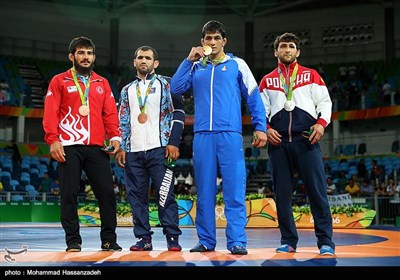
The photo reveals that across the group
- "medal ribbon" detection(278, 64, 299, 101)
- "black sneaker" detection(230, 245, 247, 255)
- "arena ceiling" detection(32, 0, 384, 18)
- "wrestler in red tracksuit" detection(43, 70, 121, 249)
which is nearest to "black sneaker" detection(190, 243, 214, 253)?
"black sneaker" detection(230, 245, 247, 255)

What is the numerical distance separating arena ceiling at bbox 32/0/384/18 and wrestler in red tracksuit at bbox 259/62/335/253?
79.2ft

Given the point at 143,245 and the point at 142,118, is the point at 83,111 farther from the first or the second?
the point at 143,245

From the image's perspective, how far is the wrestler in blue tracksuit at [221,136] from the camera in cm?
520

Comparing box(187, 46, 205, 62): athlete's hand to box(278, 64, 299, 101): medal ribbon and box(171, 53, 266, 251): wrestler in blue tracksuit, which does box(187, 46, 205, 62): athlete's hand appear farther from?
box(278, 64, 299, 101): medal ribbon

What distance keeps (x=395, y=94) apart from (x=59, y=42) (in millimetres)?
17549

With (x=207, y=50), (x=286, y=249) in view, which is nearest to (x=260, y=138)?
(x=207, y=50)

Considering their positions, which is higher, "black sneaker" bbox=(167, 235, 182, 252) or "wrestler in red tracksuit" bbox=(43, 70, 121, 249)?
"wrestler in red tracksuit" bbox=(43, 70, 121, 249)

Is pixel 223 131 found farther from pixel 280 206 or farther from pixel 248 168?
pixel 248 168

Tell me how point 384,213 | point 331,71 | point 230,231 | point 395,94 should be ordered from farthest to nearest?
point 331,71
point 395,94
point 384,213
point 230,231

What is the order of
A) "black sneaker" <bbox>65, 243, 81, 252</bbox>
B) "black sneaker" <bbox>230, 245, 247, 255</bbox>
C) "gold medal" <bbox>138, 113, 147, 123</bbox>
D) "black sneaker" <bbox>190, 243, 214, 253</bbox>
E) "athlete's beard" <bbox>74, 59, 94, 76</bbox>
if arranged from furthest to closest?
"gold medal" <bbox>138, 113, 147, 123</bbox>
"athlete's beard" <bbox>74, 59, 94, 76</bbox>
"black sneaker" <bbox>65, 243, 81, 252</bbox>
"black sneaker" <bbox>190, 243, 214, 253</bbox>
"black sneaker" <bbox>230, 245, 247, 255</bbox>

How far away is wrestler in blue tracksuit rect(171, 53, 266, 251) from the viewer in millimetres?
5195

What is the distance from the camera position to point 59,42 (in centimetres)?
3078

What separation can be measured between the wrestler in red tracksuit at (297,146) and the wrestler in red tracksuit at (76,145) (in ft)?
5.34

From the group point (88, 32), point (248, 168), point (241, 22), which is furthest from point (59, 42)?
point (248, 168)
